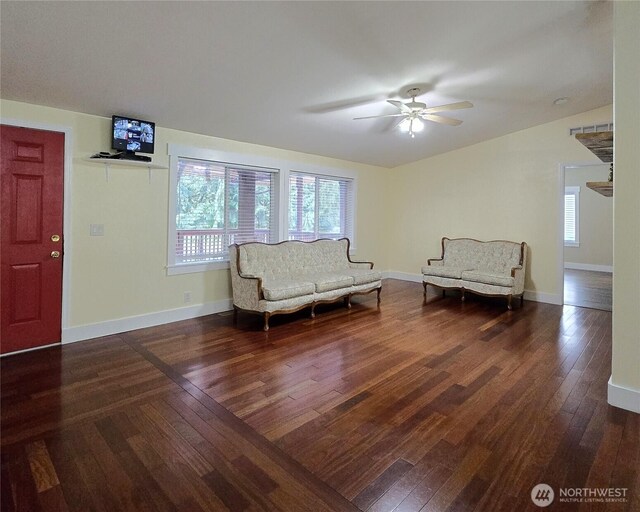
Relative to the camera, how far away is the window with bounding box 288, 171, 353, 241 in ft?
19.1

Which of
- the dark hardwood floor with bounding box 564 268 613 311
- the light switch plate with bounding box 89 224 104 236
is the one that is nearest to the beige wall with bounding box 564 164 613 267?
the dark hardwood floor with bounding box 564 268 613 311

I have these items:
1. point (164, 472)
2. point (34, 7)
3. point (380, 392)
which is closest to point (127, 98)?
point (34, 7)

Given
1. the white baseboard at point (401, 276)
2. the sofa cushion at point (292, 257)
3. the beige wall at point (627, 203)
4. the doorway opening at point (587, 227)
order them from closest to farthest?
1. the beige wall at point (627, 203)
2. the sofa cushion at point (292, 257)
3. the white baseboard at point (401, 276)
4. the doorway opening at point (587, 227)

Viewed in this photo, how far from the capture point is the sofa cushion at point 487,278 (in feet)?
16.8

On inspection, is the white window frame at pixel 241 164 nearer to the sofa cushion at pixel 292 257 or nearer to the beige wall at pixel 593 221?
the sofa cushion at pixel 292 257

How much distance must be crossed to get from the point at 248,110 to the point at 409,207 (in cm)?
433

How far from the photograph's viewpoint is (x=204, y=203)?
4.69 meters

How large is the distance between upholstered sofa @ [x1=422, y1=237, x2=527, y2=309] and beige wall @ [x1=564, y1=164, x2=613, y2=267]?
4.27 metres

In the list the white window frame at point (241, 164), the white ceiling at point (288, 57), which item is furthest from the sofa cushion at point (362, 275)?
the white ceiling at point (288, 57)

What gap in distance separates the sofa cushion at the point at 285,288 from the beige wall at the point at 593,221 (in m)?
7.56

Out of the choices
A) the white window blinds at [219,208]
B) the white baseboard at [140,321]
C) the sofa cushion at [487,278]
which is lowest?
the white baseboard at [140,321]

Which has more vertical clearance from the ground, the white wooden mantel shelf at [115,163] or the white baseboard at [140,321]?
the white wooden mantel shelf at [115,163]

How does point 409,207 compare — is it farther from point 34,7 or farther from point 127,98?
point 34,7

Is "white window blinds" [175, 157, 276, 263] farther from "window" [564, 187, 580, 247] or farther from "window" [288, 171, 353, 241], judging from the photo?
"window" [564, 187, 580, 247]
